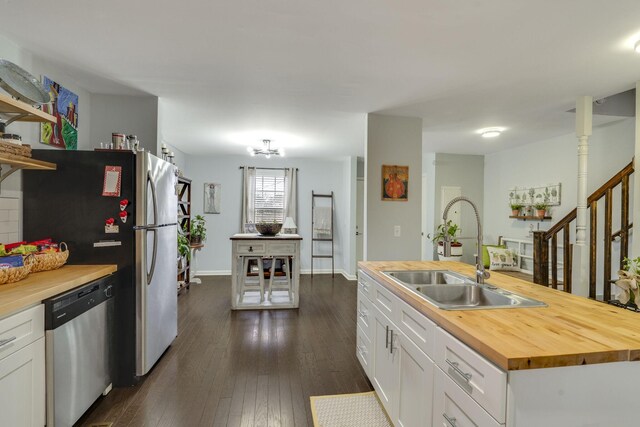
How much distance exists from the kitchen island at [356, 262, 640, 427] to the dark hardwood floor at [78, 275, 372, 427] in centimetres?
86

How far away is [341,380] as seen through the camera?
245 centimetres

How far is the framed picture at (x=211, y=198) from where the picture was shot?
6285 mm

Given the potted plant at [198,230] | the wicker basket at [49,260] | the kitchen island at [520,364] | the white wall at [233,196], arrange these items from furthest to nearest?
the white wall at [233,196]
the potted plant at [198,230]
the wicker basket at [49,260]
the kitchen island at [520,364]

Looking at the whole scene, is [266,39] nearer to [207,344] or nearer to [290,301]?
[207,344]

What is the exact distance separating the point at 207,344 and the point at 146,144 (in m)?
2.03

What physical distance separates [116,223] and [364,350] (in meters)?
2.07

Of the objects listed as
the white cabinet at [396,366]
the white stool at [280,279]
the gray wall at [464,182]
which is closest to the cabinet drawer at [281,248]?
the white stool at [280,279]

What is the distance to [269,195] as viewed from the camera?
644 centimetres

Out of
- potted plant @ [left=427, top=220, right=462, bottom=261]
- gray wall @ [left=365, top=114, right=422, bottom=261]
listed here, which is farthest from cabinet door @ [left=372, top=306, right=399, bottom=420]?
potted plant @ [left=427, top=220, right=462, bottom=261]

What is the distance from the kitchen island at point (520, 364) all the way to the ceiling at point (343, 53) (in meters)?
→ 1.53

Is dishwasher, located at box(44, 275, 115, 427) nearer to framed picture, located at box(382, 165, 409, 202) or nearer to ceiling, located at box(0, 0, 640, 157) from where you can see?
ceiling, located at box(0, 0, 640, 157)

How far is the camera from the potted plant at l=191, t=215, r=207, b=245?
18.1ft

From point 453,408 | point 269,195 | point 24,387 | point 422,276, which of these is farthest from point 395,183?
point 269,195

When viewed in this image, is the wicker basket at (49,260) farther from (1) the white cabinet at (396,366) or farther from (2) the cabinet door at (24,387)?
(1) the white cabinet at (396,366)
